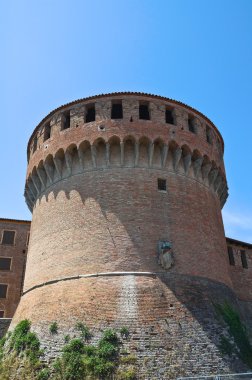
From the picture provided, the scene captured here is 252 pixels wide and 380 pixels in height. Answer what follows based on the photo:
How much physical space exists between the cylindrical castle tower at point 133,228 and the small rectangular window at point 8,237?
7.88 m

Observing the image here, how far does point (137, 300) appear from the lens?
12.8m

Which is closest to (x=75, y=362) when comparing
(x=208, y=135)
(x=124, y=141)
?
(x=124, y=141)

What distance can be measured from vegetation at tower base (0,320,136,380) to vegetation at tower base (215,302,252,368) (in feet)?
11.2

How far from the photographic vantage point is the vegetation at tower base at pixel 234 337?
12617mm

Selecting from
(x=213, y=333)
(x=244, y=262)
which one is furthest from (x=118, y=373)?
(x=244, y=262)

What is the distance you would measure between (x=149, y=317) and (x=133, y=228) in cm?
336

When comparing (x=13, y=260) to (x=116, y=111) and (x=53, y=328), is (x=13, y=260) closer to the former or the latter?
(x=116, y=111)

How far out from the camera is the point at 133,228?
566 inches

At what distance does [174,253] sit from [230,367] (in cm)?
419

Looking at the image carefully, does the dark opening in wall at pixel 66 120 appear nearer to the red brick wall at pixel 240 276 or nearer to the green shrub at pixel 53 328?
the green shrub at pixel 53 328

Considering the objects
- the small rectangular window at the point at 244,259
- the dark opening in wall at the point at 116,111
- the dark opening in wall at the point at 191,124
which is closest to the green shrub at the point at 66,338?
the dark opening in wall at the point at 116,111

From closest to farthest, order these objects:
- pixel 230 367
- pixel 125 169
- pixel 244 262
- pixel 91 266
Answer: pixel 230 367, pixel 91 266, pixel 125 169, pixel 244 262

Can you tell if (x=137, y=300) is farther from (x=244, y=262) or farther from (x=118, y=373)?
(x=244, y=262)

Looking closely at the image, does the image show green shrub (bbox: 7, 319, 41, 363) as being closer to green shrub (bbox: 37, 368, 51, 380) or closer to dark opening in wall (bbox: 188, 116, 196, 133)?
green shrub (bbox: 37, 368, 51, 380)
